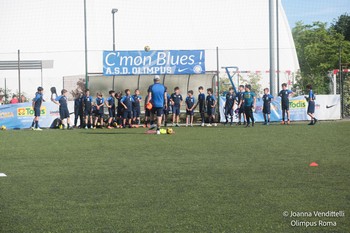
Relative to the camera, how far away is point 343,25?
9669 centimetres

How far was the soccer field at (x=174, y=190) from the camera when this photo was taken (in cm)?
656

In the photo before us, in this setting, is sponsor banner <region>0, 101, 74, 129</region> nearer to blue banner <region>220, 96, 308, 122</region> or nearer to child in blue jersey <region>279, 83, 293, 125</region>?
blue banner <region>220, 96, 308, 122</region>

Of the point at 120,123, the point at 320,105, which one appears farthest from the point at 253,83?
the point at 120,123

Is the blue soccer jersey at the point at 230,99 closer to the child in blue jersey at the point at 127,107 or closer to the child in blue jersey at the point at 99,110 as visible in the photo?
the child in blue jersey at the point at 127,107

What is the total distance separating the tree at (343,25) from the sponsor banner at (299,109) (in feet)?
205

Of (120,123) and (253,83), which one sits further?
(253,83)

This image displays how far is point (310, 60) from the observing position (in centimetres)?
8556

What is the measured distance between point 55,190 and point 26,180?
124cm

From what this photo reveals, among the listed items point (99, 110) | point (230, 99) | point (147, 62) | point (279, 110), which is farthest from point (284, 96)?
point (99, 110)

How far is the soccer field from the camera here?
656 centimetres

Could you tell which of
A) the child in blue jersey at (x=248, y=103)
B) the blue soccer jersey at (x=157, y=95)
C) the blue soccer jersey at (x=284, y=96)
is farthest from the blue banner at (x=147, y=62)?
the blue soccer jersey at (x=157, y=95)

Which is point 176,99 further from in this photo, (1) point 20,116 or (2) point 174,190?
(2) point 174,190

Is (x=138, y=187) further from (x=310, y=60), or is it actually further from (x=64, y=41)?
(x=310, y=60)

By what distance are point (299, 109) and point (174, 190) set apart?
25699mm
